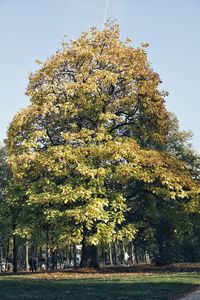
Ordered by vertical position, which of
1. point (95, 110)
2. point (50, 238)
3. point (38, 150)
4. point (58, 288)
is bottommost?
point (58, 288)

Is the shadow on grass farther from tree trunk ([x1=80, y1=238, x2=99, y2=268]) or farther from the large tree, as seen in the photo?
tree trunk ([x1=80, y1=238, x2=99, y2=268])

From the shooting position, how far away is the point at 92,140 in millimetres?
29844

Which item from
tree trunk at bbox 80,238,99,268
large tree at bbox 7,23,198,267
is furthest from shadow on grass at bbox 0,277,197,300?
tree trunk at bbox 80,238,99,268

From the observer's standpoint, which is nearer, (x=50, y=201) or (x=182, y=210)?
(x=50, y=201)

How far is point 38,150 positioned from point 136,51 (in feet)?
38.3

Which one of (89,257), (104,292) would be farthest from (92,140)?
(104,292)

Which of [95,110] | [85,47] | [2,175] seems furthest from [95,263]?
[2,175]

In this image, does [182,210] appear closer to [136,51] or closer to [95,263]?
[95,263]

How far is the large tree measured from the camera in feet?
90.6

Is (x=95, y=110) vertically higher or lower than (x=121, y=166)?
higher

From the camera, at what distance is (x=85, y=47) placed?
33.3 meters

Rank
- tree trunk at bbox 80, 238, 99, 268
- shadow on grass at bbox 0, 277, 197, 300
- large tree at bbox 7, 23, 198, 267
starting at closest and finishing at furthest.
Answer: shadow on grass at bbox 0, 277, 197, 300
large tree at bbox 7, 23, 198, 267
tree trunk at bbox 80, 238, 99, 268

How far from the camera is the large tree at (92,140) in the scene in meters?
27.6

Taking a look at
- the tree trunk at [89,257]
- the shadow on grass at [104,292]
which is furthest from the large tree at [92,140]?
the shadow on grass at [104,292]
